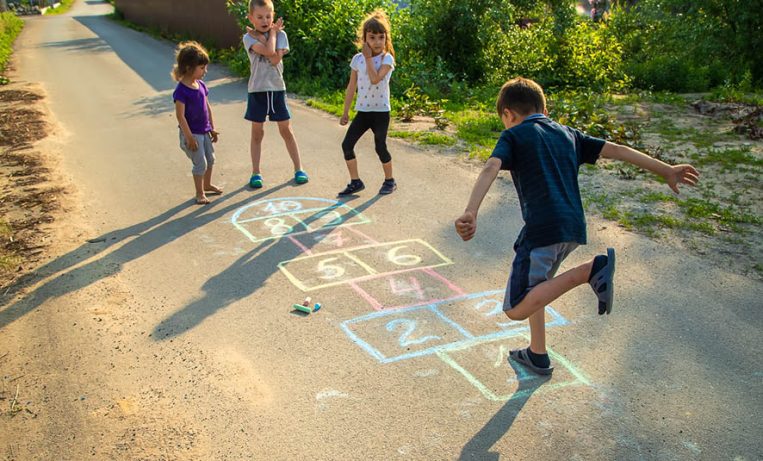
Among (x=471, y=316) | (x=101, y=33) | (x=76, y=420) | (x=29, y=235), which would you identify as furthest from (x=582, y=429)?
(x=101, y=33)

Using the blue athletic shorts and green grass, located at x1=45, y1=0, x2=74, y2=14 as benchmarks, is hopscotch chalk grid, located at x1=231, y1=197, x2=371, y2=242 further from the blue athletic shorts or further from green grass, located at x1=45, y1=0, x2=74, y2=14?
green grass, located at x1=45, y1=0, x2=74, y2=14

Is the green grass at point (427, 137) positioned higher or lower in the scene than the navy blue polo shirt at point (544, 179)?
lower

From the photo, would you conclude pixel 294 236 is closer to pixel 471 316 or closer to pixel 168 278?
pixel 168 278

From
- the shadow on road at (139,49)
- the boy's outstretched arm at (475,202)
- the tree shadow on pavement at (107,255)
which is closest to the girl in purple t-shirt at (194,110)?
the tree shadow on pavement at (107,255)

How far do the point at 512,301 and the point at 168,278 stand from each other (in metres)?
2.57

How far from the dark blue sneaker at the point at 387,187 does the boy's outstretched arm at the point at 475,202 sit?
3.35 m

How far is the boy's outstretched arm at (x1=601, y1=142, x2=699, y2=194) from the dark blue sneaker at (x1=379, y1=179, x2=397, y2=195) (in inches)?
128

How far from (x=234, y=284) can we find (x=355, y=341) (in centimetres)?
117

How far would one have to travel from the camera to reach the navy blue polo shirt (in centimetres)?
308

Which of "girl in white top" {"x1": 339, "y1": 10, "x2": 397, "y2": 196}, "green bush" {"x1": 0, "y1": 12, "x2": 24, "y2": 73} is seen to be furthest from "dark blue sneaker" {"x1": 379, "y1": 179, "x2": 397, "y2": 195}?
"green bush" {"x1": 0, "y1": 12, "x2": 24, "y2": 73}

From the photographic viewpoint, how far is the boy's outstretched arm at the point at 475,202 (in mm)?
2875

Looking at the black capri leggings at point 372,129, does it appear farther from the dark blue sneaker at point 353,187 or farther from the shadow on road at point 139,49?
the shadow on road at point 139,49

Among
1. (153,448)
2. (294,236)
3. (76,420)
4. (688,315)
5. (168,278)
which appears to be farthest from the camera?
(294,236)

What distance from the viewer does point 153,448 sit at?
292 cm
